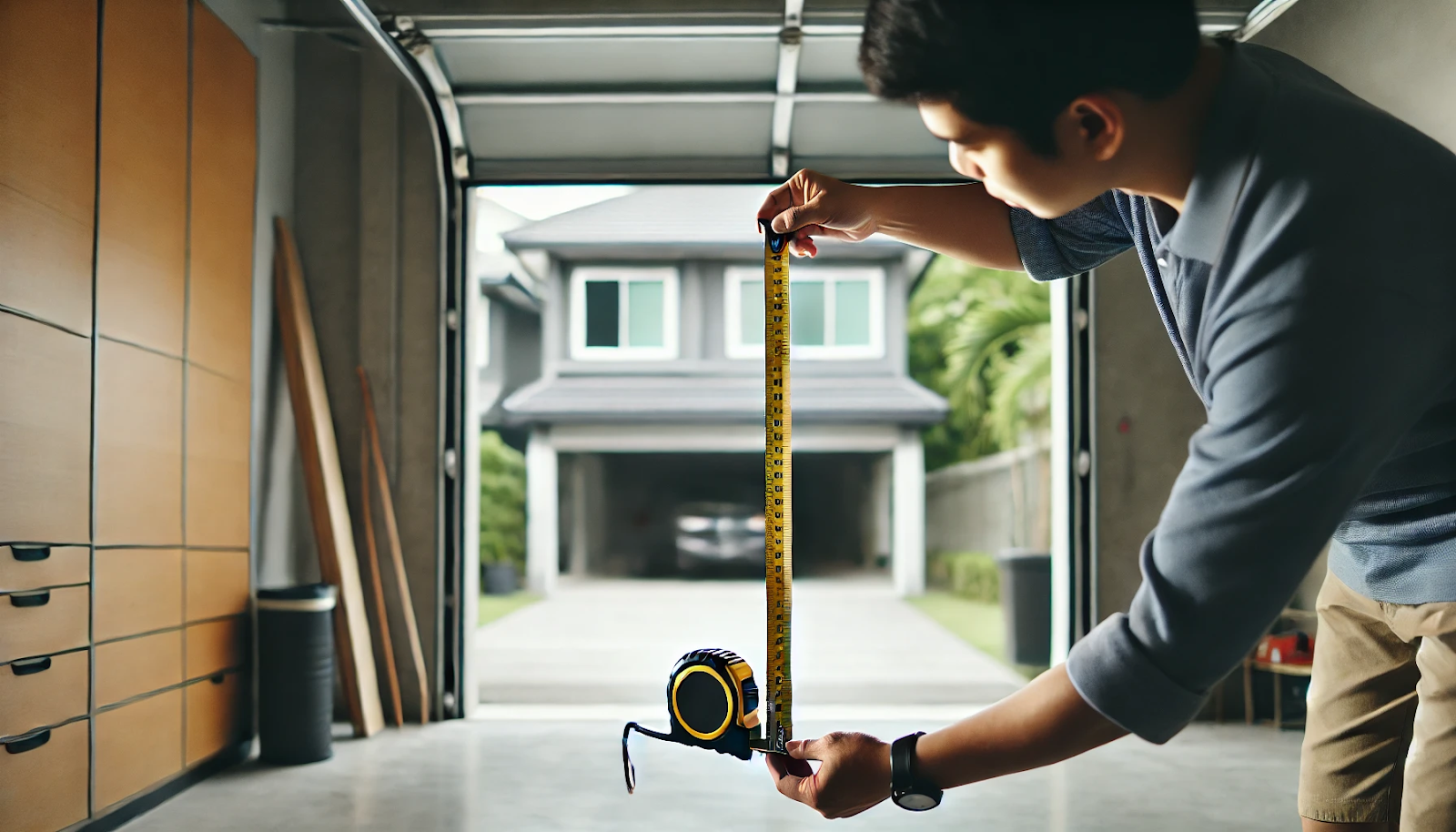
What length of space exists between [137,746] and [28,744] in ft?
1.88

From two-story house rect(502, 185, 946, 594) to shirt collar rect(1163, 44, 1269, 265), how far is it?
436 inches

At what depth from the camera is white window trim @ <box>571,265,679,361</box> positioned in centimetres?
1278

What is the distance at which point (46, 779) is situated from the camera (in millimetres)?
→ 2547

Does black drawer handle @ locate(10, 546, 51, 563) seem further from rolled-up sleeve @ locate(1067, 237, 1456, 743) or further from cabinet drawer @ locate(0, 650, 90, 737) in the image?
rolled-up sleeve @ locate(1067, 237, 1456, 743)

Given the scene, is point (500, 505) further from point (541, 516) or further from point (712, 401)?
point (712, 401)

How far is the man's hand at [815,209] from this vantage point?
4.58 feet

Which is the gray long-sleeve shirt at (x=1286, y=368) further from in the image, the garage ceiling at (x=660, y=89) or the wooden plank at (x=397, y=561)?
the wooden plank at (x=397, y=561)

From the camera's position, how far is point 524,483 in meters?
13.1

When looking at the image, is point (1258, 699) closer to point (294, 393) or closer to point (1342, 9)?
point (1342, 9)

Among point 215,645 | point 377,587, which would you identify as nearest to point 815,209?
point 215,645

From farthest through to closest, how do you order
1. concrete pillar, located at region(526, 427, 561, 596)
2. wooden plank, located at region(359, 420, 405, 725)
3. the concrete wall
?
concrete pillar, located at region(526, 427, 561, 596), the concrete wall, wooden plank, located at region(359, 420, 405, 725)

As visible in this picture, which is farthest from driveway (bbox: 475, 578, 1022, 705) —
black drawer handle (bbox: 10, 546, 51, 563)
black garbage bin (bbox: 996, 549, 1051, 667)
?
black drawer handle (bbox: 10, 546, 51, 563)

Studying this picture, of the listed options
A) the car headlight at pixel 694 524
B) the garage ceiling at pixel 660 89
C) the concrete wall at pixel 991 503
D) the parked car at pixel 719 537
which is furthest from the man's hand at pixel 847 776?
the car headlight at pixel 694 524

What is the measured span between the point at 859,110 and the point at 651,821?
302 cm
